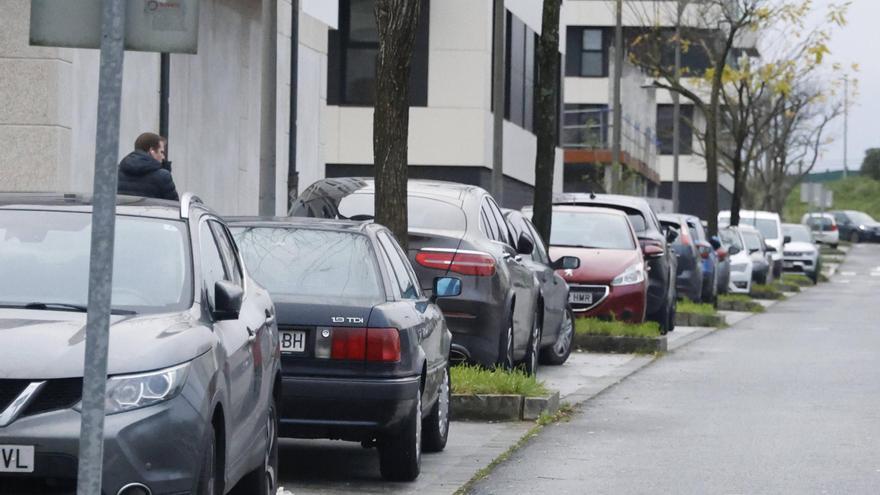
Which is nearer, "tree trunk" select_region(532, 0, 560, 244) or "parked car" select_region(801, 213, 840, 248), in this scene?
"tree trunk" select_region(532, 0, 560, 244)

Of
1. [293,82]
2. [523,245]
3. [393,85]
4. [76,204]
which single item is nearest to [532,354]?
[523,245]

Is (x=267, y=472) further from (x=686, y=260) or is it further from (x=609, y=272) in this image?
(x=686, y=260)

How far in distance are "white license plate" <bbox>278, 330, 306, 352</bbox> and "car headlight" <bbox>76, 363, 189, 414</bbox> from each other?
295 cm

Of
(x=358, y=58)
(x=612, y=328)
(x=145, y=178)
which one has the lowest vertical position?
(x=612, y=328)

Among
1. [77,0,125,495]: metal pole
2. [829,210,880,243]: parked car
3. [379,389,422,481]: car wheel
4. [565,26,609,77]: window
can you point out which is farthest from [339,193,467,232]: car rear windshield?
[829,210,880,243]: parked car

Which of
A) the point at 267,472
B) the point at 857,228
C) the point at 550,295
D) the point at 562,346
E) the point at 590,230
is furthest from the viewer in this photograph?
the point at 857,228

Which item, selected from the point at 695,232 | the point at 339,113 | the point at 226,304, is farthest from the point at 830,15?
the point at 226,304

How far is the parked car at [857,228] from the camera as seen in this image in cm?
9662

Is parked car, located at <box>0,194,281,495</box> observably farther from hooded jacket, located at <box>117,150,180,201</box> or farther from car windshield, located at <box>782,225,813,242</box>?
car windshield, located at <box>782,225,813,242</box>

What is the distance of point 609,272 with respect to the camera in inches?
820

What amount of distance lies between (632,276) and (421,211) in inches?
265

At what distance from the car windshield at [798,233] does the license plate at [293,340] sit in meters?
46.6

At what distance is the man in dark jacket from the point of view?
46.5 feet

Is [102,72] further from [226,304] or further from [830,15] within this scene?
[830,15]
